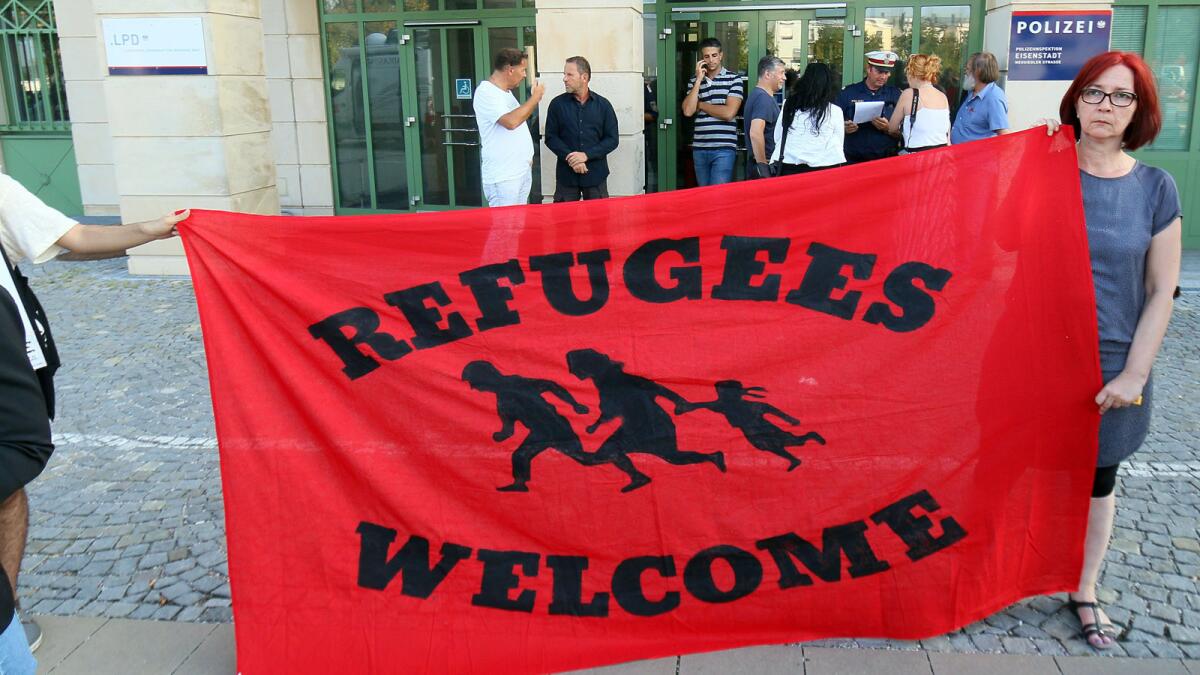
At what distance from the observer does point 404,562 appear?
10.6 ft

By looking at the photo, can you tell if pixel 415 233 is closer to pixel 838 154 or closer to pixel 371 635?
pixel 371 635

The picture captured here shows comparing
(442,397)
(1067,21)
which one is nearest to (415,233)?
(442,397)

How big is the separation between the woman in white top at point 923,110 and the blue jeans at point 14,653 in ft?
23.9

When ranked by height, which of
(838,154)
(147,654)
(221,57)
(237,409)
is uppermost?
(221,57)

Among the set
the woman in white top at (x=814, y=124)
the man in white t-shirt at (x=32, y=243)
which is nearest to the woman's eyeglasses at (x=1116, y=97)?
the man in white t-shirt at (x=32, y=243)

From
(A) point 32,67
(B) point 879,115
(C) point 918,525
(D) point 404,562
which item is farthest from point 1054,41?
(A) point 32,67

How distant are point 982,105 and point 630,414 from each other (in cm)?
680

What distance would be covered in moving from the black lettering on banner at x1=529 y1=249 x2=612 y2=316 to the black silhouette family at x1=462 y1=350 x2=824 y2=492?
147 mm

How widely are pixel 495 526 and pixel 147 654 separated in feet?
4.27

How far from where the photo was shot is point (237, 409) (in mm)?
3150

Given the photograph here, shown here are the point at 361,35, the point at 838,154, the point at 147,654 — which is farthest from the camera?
the point at 361,35

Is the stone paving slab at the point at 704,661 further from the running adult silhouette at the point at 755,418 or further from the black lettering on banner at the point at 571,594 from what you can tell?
the running adult silhouette at the point at 755,418

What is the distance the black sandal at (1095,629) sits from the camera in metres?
3.29

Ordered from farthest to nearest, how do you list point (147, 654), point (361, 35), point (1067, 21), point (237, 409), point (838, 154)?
point (361, 35) → point (1067, 21) → point (838, 154) → point (147, 654) → point (237, 409)
